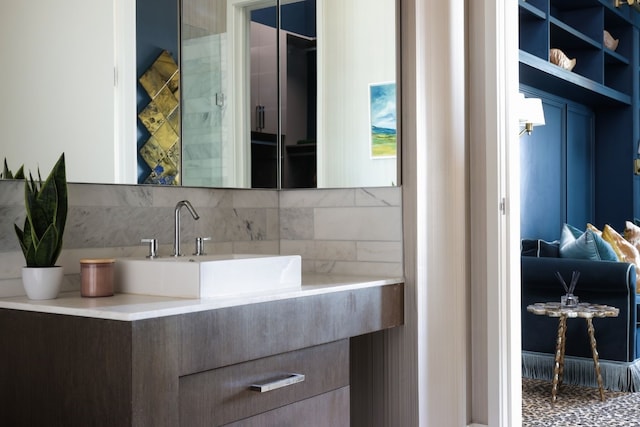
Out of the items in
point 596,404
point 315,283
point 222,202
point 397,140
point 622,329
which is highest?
point 397,140

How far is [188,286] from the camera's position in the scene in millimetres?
2000

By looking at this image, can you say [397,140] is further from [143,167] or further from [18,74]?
[18,74]

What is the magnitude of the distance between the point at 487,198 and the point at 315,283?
85 cm

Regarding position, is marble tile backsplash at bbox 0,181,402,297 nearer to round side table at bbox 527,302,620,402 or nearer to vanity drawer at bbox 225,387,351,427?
vanity drawer at bbox 225,387,351,427

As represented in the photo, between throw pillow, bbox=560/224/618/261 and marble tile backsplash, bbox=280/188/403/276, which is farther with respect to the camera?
throw pillow, bbox=560/224/618/261

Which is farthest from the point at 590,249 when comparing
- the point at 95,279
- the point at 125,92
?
the point at 95,279

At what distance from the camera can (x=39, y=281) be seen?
76.2 inches

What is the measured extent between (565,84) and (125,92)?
4.29 meters

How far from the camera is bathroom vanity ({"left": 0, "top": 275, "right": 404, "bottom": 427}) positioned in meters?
1.70

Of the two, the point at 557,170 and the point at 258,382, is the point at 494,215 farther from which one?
the point at 557,170

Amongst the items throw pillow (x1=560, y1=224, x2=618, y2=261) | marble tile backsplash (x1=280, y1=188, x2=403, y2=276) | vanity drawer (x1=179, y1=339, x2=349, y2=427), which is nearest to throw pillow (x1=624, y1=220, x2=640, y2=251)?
throw pillow (x1=560, y1=224, x2=618, y2=261)

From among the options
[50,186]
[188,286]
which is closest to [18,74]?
[50,186]

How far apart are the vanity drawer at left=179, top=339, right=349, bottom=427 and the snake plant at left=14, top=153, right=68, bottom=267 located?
0.50m

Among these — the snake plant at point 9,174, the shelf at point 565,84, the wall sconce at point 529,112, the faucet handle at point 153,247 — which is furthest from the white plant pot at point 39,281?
the shelf at point 565,84
